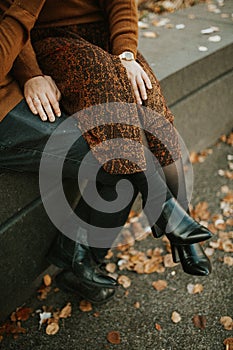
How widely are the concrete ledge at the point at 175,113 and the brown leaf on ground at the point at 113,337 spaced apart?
1.81ft

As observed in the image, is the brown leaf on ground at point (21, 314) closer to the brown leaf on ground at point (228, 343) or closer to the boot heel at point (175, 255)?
the boot heel at point (175, 255)

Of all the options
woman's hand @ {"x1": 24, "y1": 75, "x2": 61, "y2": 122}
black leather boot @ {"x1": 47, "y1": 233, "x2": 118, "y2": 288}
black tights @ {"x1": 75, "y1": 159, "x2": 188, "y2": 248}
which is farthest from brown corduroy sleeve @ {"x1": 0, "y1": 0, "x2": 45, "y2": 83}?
black leather boot @ {"x1": 47, "y1": 233, "x2": 118, "y2": 288}

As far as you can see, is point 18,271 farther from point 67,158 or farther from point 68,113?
point 68,113

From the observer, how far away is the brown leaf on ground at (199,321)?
2.60 meters

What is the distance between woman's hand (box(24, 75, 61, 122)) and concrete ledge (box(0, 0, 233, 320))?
36 cm

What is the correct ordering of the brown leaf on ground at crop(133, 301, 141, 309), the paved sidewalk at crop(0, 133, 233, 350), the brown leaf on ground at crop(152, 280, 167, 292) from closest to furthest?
1. the paved sidewalk at crop(0, 133, 233, 350)
2. the brown leaf on ground at crop(133, 301, 141, 309)
3. the brown leaf on ground at crop(152, 280, 167, 292)

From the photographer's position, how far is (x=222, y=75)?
13.0 feet

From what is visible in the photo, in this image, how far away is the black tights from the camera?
234cm

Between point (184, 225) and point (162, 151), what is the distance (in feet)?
1.31

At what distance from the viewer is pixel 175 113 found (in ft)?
11.9

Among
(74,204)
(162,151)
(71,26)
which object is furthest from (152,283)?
(71,26)

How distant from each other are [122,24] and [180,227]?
1140 mm

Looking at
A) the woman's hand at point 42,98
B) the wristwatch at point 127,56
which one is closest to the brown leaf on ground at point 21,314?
the woman's hand at point 42,98

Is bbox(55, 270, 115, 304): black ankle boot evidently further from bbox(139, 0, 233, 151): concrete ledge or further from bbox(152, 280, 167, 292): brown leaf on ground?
bbox(139, 0, 233, 151): concrete ledge
